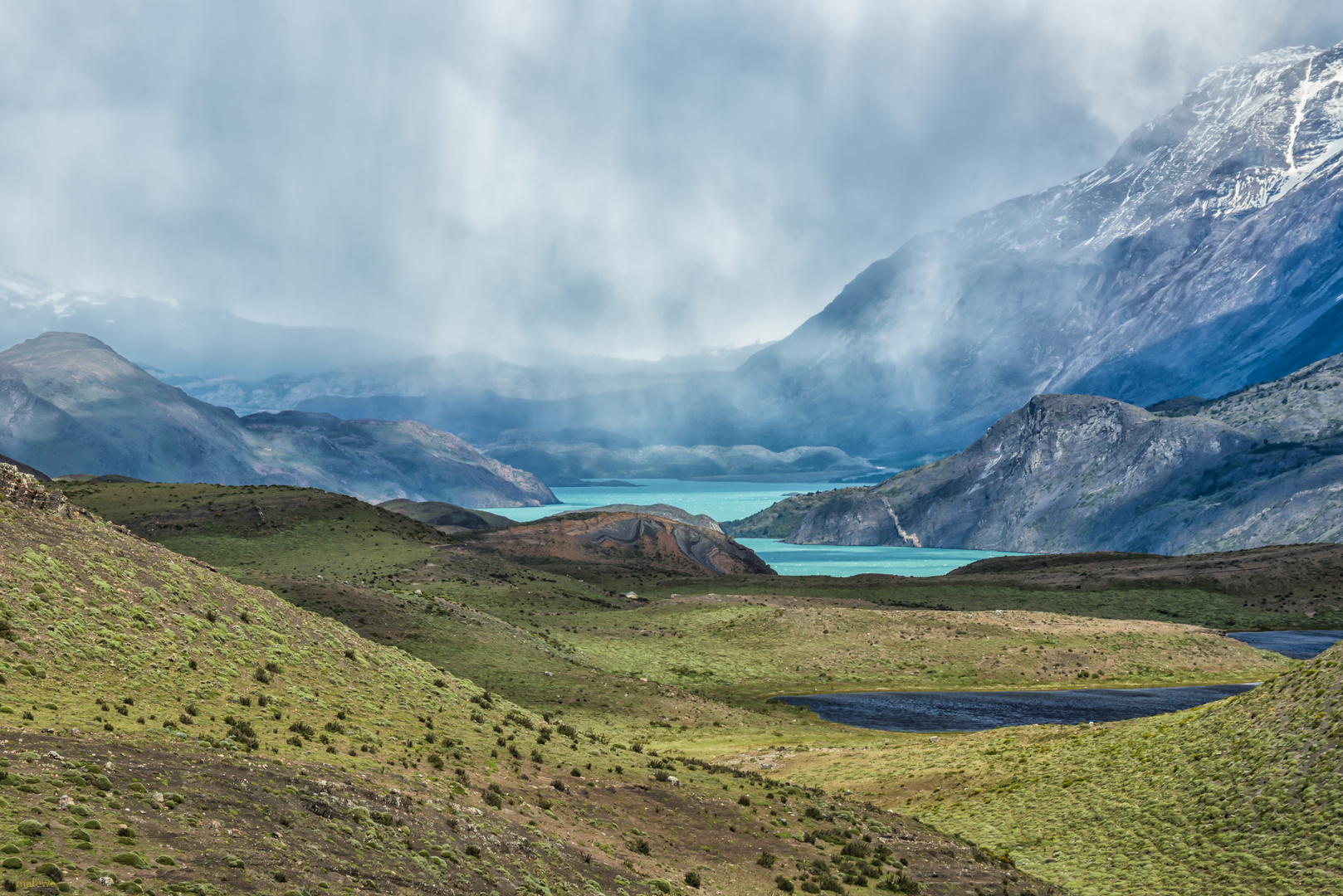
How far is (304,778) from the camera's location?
20.7 m

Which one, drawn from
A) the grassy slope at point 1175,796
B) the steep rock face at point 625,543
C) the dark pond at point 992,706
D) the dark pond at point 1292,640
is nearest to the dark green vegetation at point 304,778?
the grassy slope at point 1175,796

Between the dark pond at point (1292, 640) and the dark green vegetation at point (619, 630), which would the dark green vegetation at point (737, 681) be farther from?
the dark pond at point (1292, 640)

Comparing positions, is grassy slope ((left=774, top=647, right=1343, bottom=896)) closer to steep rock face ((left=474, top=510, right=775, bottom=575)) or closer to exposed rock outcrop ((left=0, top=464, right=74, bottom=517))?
exposed rock outcrop ((left=0, top=464, right=74, bottom=517))

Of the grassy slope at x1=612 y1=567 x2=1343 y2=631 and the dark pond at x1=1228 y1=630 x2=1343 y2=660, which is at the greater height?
the grassy slope at x1=612 y1=567 x2=1343 y2=631

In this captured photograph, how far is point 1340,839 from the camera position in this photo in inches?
931

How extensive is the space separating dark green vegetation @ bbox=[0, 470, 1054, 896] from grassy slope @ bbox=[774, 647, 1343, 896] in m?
3.14

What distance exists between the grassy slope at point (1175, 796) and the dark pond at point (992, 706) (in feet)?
59.2

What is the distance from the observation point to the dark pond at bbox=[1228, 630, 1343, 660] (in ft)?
292

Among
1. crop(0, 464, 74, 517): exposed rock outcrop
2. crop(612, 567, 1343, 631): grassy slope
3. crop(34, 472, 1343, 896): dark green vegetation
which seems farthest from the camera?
crop(612, 567, 1343, 631): grassy slope

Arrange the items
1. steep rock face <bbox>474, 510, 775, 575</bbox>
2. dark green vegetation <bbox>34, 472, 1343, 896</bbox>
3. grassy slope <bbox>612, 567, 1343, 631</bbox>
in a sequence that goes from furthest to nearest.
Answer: steep rock face <bbox>474, 510, 775, 575</bbox>, grassy slope <bbox>612, 567, 1343, 631</bbox>, dark green vegetation <bbox>34, 472, 1343, 896</bbox>

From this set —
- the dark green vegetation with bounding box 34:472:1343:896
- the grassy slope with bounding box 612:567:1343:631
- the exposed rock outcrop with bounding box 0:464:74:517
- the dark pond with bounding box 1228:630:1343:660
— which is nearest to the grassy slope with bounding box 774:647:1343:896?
the dark green vegetation with bounding box 34:472:1343:896

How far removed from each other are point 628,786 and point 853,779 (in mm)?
13334

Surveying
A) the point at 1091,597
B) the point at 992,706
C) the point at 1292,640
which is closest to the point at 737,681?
the point at 992,706

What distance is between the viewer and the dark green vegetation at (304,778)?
16062 millimetres
